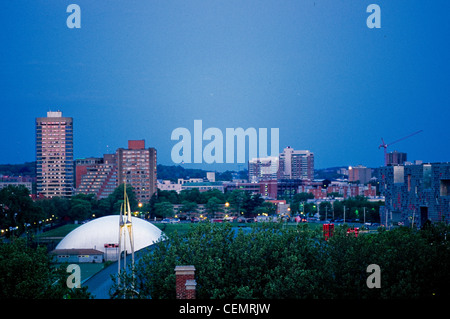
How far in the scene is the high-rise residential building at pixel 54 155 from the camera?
89688 mm

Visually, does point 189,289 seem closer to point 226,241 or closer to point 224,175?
point 226,241

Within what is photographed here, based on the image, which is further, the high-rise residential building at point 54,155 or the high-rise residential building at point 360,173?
the high-rise residential building at point 360,173

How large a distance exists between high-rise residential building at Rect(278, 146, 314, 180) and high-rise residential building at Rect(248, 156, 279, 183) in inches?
72.1

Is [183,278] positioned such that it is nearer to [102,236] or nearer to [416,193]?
[102,236]

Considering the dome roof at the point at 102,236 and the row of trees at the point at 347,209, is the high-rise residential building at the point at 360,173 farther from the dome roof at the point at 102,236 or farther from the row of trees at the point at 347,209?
the dome roof at the point at 102,236

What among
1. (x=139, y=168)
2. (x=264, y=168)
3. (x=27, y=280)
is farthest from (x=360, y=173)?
(x=27, y=280)

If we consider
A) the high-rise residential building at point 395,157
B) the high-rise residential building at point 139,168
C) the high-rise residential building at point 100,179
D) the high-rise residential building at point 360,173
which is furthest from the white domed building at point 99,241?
the high-rise residential building at point 360,173

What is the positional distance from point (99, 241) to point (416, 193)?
18.8 meters

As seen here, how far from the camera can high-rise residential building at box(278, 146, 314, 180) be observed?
104m

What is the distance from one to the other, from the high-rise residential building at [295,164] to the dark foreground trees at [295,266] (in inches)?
3585

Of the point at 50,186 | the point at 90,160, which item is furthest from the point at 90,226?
the point at 90,160

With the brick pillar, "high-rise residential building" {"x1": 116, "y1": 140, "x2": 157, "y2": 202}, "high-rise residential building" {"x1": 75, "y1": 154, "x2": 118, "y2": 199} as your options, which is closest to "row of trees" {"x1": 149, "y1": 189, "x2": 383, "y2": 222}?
"high-rise residential building" {"x1": 116, "y1": 140, "x2": 157, "y2": 202}
